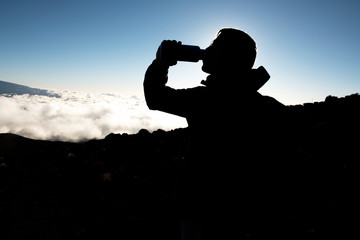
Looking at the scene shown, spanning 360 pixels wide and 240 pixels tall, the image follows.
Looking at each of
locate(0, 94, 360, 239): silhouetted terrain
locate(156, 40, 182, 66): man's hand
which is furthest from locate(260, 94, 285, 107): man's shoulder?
locate(156, 40, 182, 66): man's hand

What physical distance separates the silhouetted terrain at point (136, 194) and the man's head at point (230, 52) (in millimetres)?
517

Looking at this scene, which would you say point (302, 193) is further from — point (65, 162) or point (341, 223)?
point (65, 162)

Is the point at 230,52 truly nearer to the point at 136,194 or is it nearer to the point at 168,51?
the point at 168,51

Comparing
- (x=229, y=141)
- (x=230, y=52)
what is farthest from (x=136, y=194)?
(x=230, y=52)

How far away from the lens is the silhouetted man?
136cm

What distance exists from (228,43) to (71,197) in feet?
25.4

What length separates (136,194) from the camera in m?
7.42

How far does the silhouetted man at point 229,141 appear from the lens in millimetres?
1361

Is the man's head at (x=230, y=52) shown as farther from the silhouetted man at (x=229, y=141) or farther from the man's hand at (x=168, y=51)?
the man's hand at (x=168, y=51)

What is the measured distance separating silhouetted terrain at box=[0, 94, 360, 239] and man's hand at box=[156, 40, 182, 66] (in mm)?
926

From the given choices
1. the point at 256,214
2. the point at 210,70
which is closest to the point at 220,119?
the point at 210,70

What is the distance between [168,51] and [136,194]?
22.3 feet

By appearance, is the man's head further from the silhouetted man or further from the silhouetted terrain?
the silhouetted terrain

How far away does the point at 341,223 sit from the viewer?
16.5 feet
